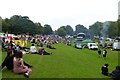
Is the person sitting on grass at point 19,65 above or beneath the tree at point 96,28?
beneath

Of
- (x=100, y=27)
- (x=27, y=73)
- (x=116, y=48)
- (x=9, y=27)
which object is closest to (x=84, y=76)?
(x=27, y=73)

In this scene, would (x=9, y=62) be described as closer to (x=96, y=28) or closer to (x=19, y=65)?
(x=19, y=65)

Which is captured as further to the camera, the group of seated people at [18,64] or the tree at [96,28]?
the tree at [96,28]

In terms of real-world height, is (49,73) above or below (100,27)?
below

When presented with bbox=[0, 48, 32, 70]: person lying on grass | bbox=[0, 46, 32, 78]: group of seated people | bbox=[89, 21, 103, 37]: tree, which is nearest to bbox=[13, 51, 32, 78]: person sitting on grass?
bbox=[0, 46, 32, 78]: group of seated people

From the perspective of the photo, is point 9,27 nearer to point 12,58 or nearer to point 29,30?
point 29,30

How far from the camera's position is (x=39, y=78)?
19.0 metres

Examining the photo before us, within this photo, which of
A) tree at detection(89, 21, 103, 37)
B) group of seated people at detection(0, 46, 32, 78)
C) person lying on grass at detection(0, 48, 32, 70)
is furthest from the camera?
tree at detection(89, 21, 103, 37)

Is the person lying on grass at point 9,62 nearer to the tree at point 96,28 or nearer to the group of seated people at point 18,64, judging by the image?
the group of seated people at point 18,64

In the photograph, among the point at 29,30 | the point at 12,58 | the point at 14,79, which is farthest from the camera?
the point at 29,30

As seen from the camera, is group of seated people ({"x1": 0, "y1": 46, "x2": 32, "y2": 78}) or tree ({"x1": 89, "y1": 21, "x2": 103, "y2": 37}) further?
tree ({"x1": 89, "y1": 21, "x2": 103, "y2": 37})

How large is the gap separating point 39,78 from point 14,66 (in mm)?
2121

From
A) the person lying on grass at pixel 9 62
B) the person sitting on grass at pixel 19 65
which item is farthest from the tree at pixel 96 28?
the person sitting on grass at pixel 19 65

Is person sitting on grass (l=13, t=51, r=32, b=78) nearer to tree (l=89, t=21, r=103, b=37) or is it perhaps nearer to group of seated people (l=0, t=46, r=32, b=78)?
group of seated people (l=0, t=46, r=32, b=78)
